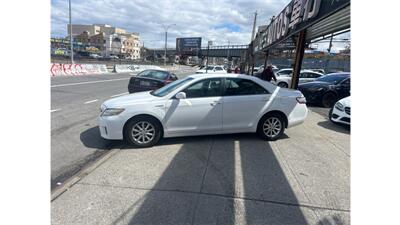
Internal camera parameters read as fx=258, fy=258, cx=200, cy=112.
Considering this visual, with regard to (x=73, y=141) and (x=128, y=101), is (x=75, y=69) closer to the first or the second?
(x=73, y=141)

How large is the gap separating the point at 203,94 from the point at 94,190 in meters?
2.75

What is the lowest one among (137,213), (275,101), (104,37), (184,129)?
(137,213)

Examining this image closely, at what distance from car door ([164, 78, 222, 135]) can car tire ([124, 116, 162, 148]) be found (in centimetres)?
26

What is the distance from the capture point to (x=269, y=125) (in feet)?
18.5

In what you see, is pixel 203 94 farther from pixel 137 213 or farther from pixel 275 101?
pixel 137 213

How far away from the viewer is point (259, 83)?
18.5ft

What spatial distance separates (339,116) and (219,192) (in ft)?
17.8

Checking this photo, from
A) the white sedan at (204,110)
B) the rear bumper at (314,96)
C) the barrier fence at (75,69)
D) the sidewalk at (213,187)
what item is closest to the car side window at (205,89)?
the white sedan at (204,110)

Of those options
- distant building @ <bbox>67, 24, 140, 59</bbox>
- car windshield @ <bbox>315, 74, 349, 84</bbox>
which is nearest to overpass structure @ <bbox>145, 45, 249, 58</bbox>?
distant building @ <bbox>67, 24, 140, 59</bbox>

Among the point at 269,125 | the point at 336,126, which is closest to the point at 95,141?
the point at 269,125

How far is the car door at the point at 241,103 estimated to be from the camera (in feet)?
17.4

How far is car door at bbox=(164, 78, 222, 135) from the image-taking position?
16.5 feet

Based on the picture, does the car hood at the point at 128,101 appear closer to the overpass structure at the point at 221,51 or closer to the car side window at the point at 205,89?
the car side window at the point at 205,89
